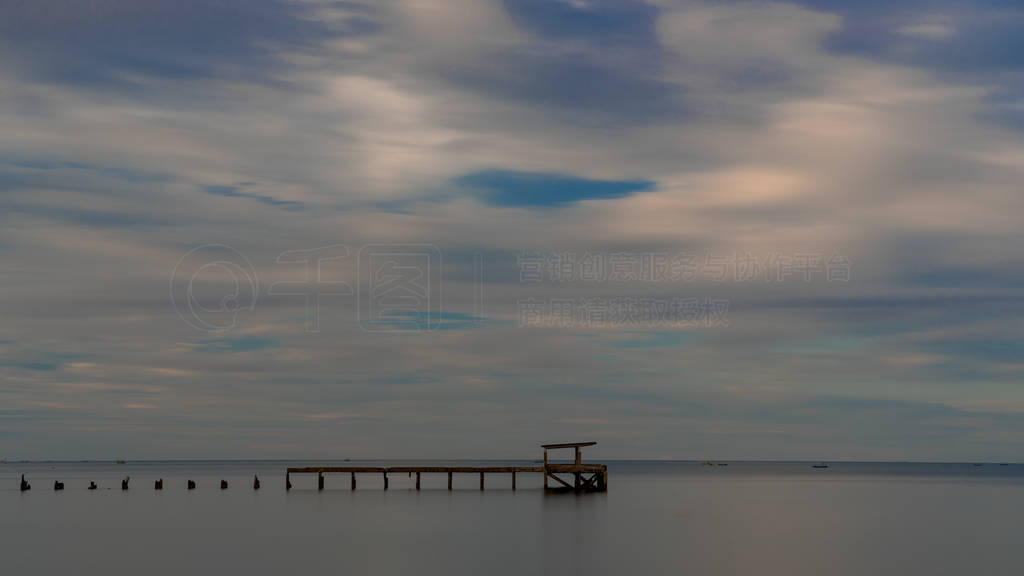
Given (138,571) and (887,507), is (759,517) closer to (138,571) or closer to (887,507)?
(887,507)

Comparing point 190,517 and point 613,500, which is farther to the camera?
point 613,500

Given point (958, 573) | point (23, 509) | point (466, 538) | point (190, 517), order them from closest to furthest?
1. point (958, 573)
2. point (466, 538)
3. point (190, 517)
4. point (23, 509)

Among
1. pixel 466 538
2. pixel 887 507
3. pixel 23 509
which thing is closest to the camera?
pixel 466 538

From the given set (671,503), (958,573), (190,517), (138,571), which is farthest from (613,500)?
(138,571)

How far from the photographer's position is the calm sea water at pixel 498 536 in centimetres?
4875

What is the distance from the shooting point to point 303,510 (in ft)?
264

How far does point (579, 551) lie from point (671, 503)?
4766cm

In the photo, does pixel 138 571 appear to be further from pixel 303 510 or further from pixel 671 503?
pixel 671 503

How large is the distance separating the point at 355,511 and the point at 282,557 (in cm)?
2821

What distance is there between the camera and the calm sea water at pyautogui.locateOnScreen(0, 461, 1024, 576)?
160ft

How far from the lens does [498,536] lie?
197ft

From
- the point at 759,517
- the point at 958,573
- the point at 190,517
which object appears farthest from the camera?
Answer: the point at 759,517

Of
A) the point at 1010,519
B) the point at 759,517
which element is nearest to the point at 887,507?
the point at 1010,519

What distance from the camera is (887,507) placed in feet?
310
